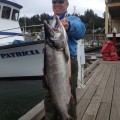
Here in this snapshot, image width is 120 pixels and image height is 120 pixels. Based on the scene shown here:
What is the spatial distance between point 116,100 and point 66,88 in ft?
11.8

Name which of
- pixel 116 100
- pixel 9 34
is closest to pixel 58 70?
pixel 116 100

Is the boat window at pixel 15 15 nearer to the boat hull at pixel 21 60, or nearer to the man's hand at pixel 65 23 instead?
the boat hull at pixel 21 60

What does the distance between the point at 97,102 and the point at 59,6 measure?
11.1 ft

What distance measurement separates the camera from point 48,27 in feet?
10.2

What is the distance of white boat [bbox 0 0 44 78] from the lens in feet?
50.8

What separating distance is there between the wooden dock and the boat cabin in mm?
7461

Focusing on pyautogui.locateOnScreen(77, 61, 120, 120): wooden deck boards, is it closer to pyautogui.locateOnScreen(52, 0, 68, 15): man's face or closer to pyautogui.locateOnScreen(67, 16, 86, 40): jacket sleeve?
pyautogui.locateOnScreen(67, 16, 86, 40): jacket sleeve

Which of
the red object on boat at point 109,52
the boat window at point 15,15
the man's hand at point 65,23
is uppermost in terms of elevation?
the boat window at point 15,15

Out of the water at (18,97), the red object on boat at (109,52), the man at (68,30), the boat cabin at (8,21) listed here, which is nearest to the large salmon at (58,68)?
the man at (68,30)

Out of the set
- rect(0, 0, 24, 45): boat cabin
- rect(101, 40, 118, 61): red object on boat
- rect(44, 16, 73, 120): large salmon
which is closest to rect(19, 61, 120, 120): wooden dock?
rect(44, 16, 73, 120): large salmon

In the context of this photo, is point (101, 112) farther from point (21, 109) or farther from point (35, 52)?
point (35, 52)

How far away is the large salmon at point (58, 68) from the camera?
3.15 meters

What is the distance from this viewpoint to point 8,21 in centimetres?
1711

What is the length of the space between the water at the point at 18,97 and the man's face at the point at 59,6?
6.14 metres
